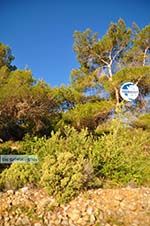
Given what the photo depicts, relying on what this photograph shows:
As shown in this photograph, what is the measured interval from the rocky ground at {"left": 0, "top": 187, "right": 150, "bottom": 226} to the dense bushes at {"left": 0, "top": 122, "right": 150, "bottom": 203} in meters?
0.24

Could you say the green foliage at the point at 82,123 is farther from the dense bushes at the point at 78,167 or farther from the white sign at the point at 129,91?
the white sign at the point at 129,91

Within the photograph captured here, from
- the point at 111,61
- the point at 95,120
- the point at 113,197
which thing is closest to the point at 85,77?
the point at 111,61

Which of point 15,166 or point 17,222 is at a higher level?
point 15,166

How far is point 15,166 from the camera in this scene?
8.31 metres

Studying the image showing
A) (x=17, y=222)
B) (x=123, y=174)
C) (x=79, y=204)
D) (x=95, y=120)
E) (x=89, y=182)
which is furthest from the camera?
(x=95, y=120)

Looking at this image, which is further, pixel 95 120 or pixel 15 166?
pixel 95 120

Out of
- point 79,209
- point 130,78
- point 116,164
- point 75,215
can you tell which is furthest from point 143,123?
point 75,215

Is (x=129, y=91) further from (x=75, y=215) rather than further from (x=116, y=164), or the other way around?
(x=75, y=215)

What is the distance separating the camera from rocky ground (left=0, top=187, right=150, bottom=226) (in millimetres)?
6754

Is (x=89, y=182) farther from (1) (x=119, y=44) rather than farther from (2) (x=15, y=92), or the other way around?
(1) (x=119, y=44)

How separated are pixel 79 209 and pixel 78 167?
3.02ft

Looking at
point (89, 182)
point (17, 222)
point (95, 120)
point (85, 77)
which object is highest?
point (85, 77)

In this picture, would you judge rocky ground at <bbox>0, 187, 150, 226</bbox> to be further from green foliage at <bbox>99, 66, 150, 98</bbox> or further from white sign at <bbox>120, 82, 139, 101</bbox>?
green foliage at <bbox>99, 66, 150, 98</bbox>

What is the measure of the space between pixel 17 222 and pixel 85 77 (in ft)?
40.4
